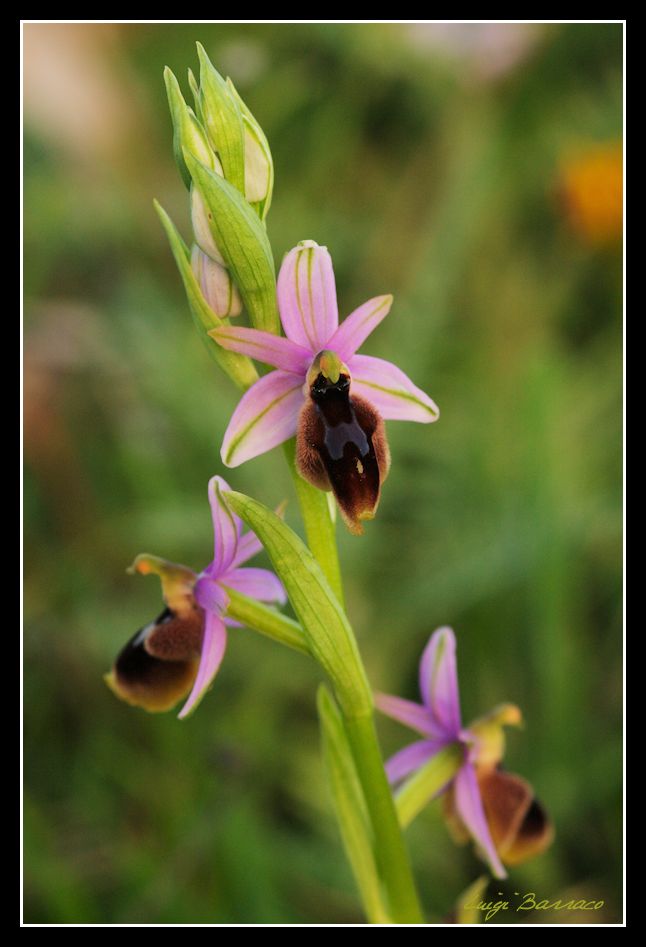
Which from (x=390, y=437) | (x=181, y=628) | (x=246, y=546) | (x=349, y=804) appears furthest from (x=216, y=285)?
(x=390, y=437)

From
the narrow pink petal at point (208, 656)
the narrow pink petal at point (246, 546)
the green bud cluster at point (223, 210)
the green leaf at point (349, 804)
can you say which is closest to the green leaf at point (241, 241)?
the green bud cluster at point (223, 210)

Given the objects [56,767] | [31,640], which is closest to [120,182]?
[31,640]

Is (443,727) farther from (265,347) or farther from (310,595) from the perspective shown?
(265,347)

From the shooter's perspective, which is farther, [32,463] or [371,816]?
[32,463]

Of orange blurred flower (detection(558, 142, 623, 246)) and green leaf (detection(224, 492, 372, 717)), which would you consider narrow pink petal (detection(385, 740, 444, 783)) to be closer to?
green leaf (detection(224, 492, 372, 717))

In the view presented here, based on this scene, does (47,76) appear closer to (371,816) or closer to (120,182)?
(120,182)
